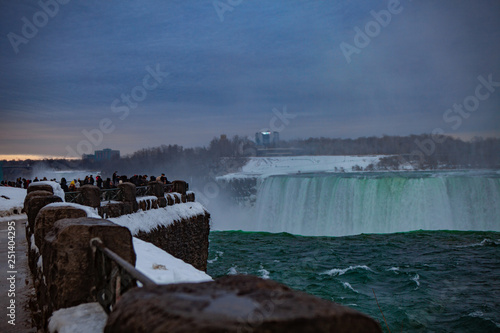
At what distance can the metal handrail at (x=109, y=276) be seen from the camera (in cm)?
260

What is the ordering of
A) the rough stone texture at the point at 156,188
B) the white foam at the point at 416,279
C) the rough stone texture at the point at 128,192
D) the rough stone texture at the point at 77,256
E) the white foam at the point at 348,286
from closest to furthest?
1. the rough stone texture at the point at 77,256
2. the rough stone texture at the point at 128,192
3. the rough stone texture at the point at 156,188
4. the white foam at the point at 348,286
5. the white foam at the point at 416,279

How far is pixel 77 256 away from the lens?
3.25m

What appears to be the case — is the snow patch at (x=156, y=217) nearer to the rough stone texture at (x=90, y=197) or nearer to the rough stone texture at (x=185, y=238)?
the rough stone texture at (x=185, y=238)

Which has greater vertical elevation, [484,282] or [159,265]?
[159,265]

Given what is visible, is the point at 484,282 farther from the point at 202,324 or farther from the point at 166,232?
the point at 202,324

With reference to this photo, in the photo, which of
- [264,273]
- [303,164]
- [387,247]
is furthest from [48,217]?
[303,164]

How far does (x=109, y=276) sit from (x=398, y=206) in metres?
31.1

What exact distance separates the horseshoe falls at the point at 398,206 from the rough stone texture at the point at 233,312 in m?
31.3

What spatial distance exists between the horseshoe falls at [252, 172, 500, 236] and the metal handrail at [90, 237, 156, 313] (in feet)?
99.2

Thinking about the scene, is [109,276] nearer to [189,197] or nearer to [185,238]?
[185,238]

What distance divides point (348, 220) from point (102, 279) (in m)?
30.7

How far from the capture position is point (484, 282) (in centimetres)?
1625

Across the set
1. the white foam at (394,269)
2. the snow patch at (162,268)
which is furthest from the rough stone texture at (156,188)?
the white foam at (394,269)

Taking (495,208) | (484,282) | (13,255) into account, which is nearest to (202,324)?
(13,255)
